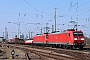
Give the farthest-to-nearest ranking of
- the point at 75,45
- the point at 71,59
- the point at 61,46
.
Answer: the point at 61,46
the point at 75,45
the point at 71,59

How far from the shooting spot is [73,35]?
39500mm

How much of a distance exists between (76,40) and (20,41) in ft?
217

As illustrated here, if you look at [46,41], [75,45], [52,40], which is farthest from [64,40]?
[46,41]

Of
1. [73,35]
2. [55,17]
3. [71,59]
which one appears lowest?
[71,59]

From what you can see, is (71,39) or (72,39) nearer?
(72,39)

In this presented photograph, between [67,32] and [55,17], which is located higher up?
[55,17]

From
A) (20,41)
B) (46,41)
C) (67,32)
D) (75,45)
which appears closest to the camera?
(75,45)

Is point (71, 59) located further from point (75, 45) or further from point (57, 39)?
point (57, 39)

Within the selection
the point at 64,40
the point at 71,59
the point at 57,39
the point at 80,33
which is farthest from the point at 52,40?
the point at 71,59

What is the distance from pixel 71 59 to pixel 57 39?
2771 centimetres

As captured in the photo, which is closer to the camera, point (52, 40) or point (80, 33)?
point (80, 33)

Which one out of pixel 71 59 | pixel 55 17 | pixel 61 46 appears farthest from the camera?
pixel 55 17

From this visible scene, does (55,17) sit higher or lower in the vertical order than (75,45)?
higher

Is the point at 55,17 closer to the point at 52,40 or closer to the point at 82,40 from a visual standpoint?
the point at 52,40
